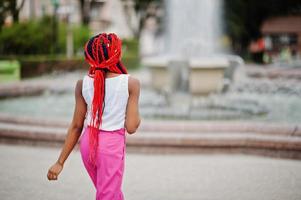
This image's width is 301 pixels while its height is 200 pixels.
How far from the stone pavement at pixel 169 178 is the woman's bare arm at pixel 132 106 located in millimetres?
1905

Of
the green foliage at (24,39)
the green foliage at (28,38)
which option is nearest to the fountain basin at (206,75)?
the green foliage at (28,38)

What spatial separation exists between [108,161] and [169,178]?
2772 millimetres

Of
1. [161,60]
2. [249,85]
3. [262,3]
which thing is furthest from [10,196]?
[262,3]

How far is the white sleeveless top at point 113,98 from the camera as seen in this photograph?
3.78 m

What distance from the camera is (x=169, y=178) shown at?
645 cm

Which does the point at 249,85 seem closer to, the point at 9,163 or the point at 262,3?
the point at 9,163

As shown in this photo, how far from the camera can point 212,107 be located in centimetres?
1309

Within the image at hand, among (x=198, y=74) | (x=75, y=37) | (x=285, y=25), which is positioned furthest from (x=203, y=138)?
(x=285, y=25)

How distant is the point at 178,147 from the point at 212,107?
547cm

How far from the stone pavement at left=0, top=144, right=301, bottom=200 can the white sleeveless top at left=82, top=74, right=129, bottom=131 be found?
1971 mm

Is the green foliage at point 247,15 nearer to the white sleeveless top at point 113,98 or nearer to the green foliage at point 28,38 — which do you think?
the green foliage at point 28,38

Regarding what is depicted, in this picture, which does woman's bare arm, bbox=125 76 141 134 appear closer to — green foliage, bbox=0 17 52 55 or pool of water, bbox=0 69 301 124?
pool of water, bbox=0 69 301 124

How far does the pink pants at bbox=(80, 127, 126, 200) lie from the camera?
3.76 meters

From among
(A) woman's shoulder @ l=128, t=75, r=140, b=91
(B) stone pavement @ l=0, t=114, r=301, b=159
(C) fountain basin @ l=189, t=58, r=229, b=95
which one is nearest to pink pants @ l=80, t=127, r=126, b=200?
(A) woman's shoulder @ l=128, t=75, r=140, b=91
